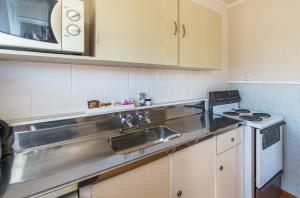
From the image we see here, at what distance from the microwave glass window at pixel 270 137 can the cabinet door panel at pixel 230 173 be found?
0.20m

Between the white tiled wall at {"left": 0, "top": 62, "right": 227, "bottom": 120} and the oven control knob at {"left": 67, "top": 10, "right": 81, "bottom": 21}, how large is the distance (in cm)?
37

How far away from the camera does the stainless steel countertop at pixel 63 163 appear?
62 centimetres

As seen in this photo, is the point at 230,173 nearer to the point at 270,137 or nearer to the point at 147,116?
the point at 270,137

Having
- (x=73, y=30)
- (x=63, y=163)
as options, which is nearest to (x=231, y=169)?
(x=63, y=163)

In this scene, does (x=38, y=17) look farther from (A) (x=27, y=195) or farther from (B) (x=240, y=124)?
(B) (x=240, y=124)

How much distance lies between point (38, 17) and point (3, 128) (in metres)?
0.58

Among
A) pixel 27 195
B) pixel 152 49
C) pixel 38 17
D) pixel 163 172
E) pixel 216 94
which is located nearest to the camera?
pixel 27 195

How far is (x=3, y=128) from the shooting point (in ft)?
2.73

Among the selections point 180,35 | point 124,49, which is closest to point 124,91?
point 124,49

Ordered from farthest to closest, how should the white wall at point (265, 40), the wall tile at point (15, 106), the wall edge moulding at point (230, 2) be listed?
the wall edge moulding at point (230, 2) → the white wall at point (265, 40) → the wall tile at point (15, 106)

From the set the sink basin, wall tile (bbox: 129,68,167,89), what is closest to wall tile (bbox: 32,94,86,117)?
the sink basin

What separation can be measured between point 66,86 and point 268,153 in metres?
1.79

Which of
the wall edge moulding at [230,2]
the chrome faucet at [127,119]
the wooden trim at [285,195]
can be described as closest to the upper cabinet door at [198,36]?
the chrome faucet at [127,119]

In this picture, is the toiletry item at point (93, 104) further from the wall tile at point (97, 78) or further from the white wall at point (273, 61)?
the white wall at point (273, 61)
